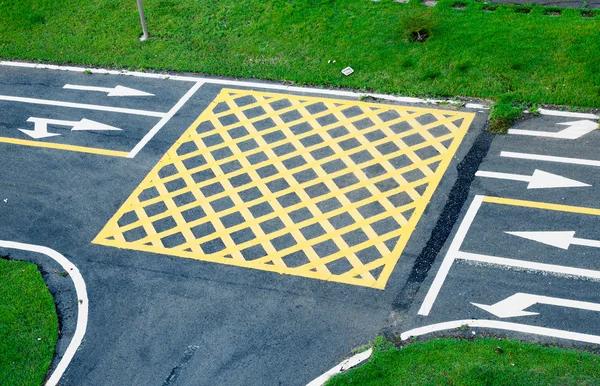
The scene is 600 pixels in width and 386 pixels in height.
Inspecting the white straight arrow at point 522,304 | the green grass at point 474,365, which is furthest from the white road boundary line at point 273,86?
the green grass at point 474,365

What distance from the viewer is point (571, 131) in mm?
17094

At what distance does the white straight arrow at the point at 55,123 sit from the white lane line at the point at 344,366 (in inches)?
373

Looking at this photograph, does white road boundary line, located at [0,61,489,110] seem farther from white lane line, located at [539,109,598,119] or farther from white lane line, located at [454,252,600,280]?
white lane line, located at [454,252,600,280]

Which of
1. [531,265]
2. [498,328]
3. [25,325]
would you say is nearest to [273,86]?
[531,265]

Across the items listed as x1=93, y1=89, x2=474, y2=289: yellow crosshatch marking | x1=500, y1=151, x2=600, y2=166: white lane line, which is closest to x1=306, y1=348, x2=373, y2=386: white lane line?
x1=93, y1=89, x2=474, y2=289: yellow crosshatch marking

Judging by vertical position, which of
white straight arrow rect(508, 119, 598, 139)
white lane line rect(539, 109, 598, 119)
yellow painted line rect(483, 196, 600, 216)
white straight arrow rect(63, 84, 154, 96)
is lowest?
yellow painted line rect(483, 196, 600, 216)

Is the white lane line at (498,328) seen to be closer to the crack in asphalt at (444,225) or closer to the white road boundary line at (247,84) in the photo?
the crack in asphalt at (444,225)

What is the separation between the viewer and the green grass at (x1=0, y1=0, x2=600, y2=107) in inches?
744

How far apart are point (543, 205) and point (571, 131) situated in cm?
292

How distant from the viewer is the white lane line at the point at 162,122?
704 inches

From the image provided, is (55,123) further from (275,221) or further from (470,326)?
(470,326)

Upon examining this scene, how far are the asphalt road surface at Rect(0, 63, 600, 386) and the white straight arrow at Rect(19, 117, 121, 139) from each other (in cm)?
5

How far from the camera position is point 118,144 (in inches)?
714

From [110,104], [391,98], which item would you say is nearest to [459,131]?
[391,98]
